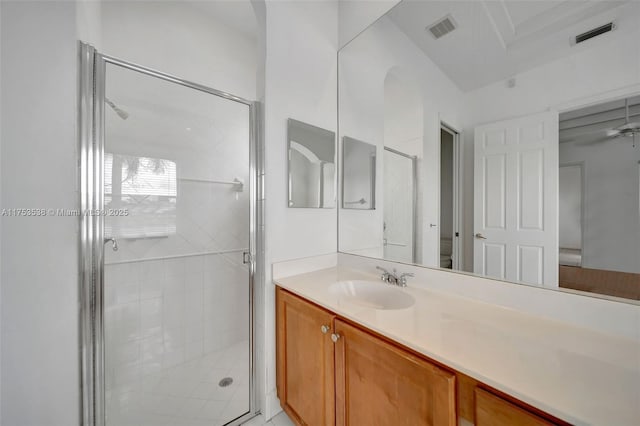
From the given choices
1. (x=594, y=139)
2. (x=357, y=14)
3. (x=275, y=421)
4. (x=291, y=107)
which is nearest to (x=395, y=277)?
(x=594, y=139)

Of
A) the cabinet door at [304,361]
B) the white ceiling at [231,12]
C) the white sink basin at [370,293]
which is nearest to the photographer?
the cabinet door at [304,361]

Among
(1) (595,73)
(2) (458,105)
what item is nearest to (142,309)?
(2) (458,105)

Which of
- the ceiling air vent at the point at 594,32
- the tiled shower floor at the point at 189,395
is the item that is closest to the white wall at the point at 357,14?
the ceiling air vent at the point at 594,32

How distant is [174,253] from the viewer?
4.68 feet

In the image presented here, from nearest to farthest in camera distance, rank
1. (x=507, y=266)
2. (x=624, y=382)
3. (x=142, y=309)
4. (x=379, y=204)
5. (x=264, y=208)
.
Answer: (x=624, y=382)
(x=507, y=266)
(x=142, y=309)
(x=264, y=208)
(x=379, y=204)

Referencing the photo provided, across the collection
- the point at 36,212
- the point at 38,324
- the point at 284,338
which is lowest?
the point at 284,338

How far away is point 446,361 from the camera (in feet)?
2.10

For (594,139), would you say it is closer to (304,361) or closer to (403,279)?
(403,279)

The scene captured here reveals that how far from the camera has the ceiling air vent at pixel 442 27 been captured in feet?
4.02

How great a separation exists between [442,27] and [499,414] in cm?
167

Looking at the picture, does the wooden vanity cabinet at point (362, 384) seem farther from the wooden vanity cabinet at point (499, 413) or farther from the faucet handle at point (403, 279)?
the faucet handle at point (403, 279)

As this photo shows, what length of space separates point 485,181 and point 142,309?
190 cm

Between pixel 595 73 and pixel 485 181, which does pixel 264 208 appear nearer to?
pixel 485 181

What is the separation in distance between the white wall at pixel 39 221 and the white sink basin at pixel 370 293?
45.4 inches
